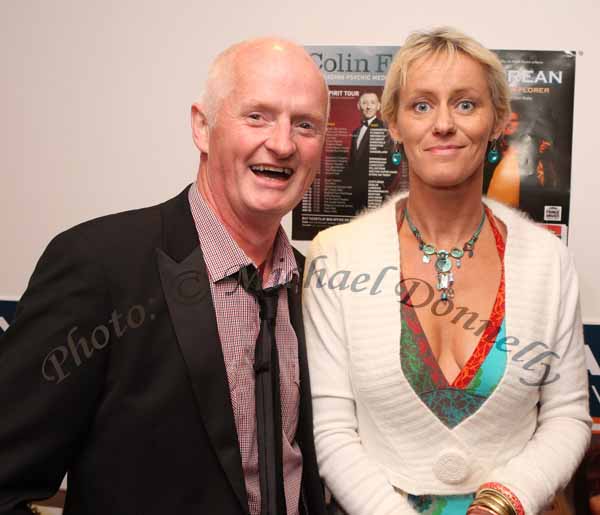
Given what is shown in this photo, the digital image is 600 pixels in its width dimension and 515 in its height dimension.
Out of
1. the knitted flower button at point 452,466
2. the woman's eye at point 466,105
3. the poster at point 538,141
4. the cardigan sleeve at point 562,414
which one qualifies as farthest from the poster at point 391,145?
the knitted flower button at point 452,466

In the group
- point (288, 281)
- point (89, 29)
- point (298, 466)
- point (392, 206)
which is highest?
point (89, 29)

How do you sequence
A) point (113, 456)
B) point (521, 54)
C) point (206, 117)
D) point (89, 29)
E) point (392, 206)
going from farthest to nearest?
1. point (89, 29)
2. point (521, 54)
3. point (392, 206)
4. point (206, 117)
5. point (113, 456)

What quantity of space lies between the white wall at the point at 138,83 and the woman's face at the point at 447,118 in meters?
0.78

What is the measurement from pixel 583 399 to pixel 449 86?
0.78 meters

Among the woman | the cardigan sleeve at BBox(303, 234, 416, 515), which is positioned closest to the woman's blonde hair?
the woman

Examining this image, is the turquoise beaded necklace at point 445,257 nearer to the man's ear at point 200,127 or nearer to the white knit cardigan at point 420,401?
the white knit cardigan at point 420,401

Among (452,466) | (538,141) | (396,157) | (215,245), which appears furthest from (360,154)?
(452,466)

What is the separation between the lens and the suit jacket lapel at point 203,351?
1253 millimetres

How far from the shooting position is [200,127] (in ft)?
4.71

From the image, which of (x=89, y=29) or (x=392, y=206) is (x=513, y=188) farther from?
(x=89, y=29)

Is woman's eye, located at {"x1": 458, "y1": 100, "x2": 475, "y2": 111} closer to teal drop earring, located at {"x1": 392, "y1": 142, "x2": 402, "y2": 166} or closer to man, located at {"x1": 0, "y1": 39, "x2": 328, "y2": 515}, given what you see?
man, located at {"x1": 0, "y1": 39, "x2": 328, "y2": 515}

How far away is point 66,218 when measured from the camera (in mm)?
2438

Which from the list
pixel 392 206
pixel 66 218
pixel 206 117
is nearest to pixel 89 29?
pixel 66 218

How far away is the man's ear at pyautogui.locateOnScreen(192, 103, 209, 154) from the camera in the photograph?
1.42 meters
